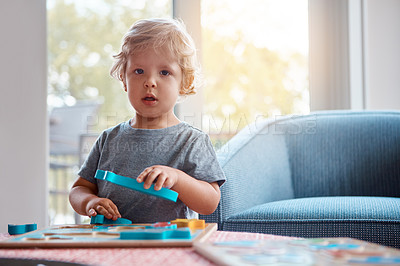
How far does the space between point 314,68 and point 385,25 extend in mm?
331

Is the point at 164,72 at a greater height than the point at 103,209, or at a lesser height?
greater

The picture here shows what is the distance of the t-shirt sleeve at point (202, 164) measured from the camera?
37.6 inches

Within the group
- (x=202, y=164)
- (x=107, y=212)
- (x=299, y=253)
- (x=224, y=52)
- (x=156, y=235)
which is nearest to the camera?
(x=299, y=253)

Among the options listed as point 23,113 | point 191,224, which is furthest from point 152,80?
point 23,113

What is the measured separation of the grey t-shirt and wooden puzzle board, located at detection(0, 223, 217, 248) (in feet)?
0.90

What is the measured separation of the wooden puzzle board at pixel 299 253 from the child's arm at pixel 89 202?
36 centimetres

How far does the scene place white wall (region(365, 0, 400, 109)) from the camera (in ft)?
6.37

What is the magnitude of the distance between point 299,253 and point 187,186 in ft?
1.41

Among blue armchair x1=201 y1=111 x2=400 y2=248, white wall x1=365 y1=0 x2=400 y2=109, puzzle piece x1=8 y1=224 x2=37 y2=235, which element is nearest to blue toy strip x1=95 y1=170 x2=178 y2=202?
puzzle piece x1=8 y1=224 x2=37 y2=235

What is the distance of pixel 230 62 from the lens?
2148 mm

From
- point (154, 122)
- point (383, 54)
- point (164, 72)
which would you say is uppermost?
point (383, 54)

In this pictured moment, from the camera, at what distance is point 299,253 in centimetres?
46

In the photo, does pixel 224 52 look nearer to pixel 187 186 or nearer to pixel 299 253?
pixel 187 186

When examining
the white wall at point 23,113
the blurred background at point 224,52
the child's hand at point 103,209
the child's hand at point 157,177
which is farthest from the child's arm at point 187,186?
the blurred background at point 224,52
